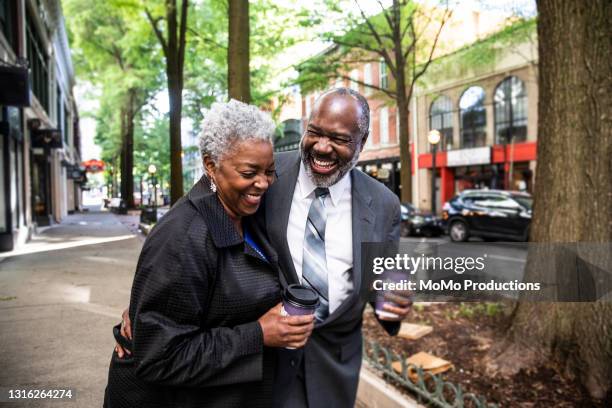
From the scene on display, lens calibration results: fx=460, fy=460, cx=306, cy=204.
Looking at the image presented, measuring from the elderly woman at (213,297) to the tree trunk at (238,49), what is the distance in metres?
5.34

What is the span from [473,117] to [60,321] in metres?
26.2

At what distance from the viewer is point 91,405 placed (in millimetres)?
3383

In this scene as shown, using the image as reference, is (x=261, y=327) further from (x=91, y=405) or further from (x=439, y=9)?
(x=439, y=9)

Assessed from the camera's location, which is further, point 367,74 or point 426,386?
point 367,74

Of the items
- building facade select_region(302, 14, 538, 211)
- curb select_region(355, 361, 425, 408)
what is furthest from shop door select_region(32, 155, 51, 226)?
curb select_region(355, 361, 425, 408)

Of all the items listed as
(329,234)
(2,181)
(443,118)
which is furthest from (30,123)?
(443,118)

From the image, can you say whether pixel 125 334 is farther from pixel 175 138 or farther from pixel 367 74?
pixel 367 74

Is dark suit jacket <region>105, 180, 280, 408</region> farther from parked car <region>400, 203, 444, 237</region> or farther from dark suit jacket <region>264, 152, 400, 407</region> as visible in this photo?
parked car <region>400, 203, 444, 237</region>

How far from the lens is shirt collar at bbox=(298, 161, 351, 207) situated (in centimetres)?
230

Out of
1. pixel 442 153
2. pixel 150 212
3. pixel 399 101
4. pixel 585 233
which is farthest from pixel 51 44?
pixel 585 233

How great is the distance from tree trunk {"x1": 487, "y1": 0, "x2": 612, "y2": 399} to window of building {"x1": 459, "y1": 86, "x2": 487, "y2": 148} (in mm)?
24042

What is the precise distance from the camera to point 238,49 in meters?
7.02

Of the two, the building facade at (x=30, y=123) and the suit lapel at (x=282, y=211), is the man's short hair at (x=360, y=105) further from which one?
the building facade at (x=30, y=123)

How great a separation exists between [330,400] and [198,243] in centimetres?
111
